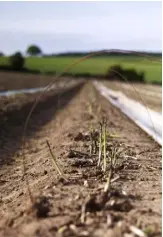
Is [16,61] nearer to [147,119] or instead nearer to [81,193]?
[147,119]

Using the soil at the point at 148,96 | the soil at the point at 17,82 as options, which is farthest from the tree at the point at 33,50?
the soil at the point at 148,96

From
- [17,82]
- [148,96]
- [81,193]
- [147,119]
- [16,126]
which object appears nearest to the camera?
[81,193]

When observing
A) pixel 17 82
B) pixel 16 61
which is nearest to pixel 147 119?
pixel 17 82

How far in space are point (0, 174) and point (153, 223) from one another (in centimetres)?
394

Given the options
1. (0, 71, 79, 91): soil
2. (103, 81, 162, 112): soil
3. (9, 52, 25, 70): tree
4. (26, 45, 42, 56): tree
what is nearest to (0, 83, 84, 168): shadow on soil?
(103, 81, 162, 112): soil

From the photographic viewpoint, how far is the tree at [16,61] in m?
50.1

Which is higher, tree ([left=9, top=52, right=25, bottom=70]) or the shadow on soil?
tree ([left=9, top=52, right=25, bottom=70])

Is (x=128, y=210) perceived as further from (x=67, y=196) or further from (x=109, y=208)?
(x=67, y=196)

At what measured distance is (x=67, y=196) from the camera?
191 inches

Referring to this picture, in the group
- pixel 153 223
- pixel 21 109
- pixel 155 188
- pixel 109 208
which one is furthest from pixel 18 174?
pixel 21 109

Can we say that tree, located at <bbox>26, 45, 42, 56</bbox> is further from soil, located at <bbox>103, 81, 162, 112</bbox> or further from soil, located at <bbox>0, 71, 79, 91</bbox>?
soil, located at <bbox>103, 81, 162, 112</bbox>

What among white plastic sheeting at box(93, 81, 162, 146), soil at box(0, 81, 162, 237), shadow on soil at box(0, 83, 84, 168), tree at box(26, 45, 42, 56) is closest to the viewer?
soil at box(0, 81, 162, 237)

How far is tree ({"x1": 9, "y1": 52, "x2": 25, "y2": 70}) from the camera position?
5006 centimetres

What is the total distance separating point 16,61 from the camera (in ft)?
169
